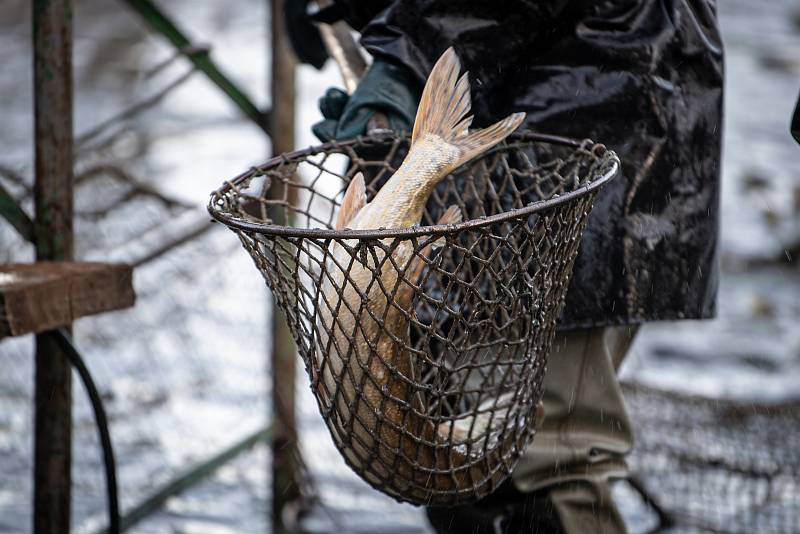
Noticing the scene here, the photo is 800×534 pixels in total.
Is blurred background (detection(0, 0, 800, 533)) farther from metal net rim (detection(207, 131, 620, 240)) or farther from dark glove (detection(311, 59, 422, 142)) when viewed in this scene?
metal net rim (detection(207, 131, 620, 240))

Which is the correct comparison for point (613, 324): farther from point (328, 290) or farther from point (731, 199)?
point (731, 199)

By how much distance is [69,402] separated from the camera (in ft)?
7.61

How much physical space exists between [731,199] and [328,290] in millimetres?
5333

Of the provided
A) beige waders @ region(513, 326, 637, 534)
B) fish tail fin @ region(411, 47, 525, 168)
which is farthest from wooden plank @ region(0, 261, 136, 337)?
beige waders @ region(513, 326, 637, 534)

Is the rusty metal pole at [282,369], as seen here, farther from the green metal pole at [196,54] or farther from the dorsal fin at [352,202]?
the dorsal fin at [352,202]

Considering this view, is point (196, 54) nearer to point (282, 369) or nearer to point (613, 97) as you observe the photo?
point (282, 369)

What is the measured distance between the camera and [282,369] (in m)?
3.41

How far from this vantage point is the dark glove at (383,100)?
6.63 ft

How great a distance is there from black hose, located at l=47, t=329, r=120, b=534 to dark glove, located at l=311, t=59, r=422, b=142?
2.45ft

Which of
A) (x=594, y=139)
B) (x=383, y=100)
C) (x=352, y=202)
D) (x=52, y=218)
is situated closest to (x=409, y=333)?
(x=352, y=202)

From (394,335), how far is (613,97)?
842 millimetres

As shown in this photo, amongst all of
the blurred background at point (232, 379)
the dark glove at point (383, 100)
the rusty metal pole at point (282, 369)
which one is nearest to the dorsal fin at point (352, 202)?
the dark glove at point (383, 100)

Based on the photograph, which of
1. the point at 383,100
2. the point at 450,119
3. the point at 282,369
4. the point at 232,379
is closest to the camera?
the point at 450,119

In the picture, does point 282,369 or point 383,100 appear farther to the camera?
point 282,369
